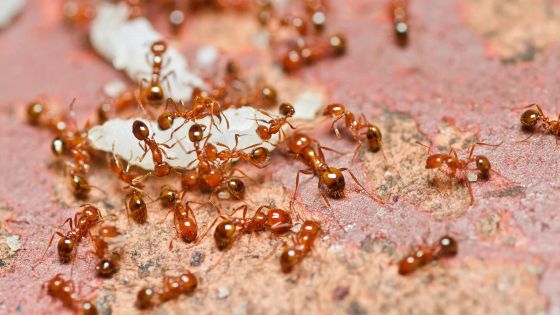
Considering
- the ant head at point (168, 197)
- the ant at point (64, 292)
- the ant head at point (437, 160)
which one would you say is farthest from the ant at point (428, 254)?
the ant at point (64, 292)

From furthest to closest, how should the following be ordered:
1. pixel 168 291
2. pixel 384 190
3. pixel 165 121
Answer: pixel 165 121 < pixel 384 190 < pixel 168 291

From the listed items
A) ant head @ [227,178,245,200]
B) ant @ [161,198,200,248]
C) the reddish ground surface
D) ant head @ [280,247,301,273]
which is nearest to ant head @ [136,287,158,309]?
the reddish ground surface

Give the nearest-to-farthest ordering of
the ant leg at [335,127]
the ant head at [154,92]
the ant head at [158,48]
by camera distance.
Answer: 1. the ant leg at [335,127]
2. the ant head at [154,92]
3. the ant head at [158,48]

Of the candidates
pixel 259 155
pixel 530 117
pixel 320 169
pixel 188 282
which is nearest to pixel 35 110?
pixel 259 155

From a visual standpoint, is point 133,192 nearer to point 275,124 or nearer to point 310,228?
point 275,124

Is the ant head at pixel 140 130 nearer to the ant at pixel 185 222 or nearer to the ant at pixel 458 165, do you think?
the ant at pixel 185 222

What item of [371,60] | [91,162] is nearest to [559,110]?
[371,60]

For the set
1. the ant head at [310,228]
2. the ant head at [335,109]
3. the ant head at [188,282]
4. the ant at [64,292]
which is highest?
the ant head at [335,109]
